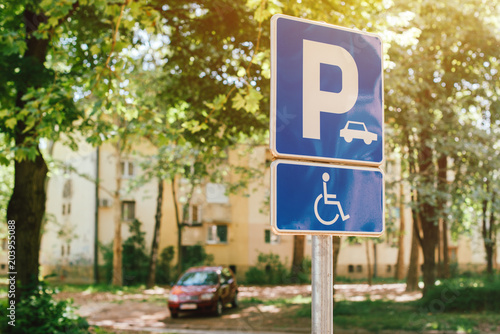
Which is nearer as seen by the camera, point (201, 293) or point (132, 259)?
point (201, 293)

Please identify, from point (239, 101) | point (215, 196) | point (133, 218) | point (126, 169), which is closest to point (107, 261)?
point (133, 218)

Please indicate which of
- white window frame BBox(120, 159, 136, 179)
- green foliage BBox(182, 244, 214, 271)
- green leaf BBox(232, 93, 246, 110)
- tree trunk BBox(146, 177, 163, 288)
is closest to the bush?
green leaf BBox(232, 93, 246, 110)

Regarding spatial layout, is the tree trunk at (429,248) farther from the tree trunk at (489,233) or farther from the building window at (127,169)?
the building window at (127,169)

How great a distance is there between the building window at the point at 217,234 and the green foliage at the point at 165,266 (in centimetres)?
351

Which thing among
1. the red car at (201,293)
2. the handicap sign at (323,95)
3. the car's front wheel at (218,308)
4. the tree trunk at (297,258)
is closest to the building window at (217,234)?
the tree trunk at (297,258)

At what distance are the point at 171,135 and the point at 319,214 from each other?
21.0 ft

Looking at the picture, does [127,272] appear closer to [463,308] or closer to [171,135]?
[463,308]

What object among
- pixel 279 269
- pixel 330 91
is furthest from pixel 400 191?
pixel 279 269

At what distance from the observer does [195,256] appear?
34.7 metres

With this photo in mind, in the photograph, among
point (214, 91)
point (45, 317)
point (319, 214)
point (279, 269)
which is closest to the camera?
point (319, 214)

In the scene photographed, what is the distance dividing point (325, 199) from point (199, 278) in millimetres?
17876

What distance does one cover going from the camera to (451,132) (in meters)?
16.6

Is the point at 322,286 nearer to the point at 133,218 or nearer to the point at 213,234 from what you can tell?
the point at 133,218

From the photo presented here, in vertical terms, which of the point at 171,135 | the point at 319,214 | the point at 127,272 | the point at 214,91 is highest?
the point at 214,91
